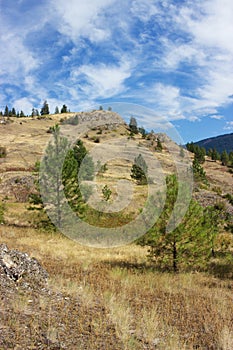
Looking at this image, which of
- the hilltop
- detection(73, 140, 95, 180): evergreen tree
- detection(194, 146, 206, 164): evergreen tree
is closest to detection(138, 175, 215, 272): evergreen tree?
the hilltop

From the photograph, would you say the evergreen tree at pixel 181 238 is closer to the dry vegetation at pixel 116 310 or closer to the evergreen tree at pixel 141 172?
the dry vegetation at pixel 116 310

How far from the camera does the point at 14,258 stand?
29.1ft

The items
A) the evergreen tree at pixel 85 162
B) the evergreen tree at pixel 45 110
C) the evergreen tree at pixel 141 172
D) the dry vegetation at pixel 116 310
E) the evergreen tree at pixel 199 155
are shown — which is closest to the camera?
the dry vegetation at pixel 116 310

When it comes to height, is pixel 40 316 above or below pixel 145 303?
above

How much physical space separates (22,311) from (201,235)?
7458 millimetres

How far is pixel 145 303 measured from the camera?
314 inches

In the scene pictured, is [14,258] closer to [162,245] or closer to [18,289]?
[18,289]

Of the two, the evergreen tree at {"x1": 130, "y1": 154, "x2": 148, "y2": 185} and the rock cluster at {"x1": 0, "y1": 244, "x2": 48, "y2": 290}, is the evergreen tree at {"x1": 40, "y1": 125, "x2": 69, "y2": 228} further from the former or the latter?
the evergreen tree at {"x1": 130, "y1": 154, "x2": 148, "y2": 185}

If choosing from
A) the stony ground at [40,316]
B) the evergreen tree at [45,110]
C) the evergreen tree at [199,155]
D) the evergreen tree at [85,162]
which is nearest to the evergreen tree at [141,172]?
the evergreen tree at [85,162]

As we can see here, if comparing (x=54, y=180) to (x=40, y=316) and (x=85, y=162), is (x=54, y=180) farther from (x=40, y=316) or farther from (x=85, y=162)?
(x=85, y=162)

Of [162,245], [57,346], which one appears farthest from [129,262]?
[57,346]

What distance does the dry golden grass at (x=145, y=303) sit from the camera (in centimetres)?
586

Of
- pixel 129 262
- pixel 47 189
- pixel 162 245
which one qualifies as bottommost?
pixel 129 262

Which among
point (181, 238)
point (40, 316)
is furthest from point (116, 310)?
point (181, 238)
